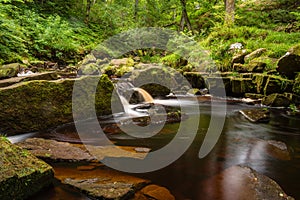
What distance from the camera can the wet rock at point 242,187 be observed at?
2707mm

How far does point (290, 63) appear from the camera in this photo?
799 centimetres

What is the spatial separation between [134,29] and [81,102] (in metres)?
15.6

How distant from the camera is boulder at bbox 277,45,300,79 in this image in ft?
25.0

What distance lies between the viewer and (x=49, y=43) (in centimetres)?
1639

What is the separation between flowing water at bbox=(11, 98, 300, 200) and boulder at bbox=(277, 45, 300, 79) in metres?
2.33

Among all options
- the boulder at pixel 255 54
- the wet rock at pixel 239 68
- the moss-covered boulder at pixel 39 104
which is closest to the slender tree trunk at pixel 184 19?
the boulder at pixel 255 54

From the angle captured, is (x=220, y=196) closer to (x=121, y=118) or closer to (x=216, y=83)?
(x=121, y=118)

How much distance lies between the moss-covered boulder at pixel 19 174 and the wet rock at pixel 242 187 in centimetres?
172

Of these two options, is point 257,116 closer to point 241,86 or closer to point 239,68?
point 241,86

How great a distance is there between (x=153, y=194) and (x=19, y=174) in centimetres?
134

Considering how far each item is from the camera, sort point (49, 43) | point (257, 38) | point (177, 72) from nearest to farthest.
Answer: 1. point (177, 72)
2. point (257, 38)
3. point (49, 43)

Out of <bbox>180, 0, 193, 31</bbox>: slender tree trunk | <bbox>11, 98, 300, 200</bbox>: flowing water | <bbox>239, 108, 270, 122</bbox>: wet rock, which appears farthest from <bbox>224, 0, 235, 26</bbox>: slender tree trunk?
<bbox>11, 98, 300, 200</bbox>: flowing water

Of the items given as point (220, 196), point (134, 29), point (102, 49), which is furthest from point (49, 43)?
point (220, 196)

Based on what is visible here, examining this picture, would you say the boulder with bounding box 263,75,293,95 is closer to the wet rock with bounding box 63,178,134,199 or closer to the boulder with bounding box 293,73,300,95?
the boulder with bounding box 293,73,300,95
